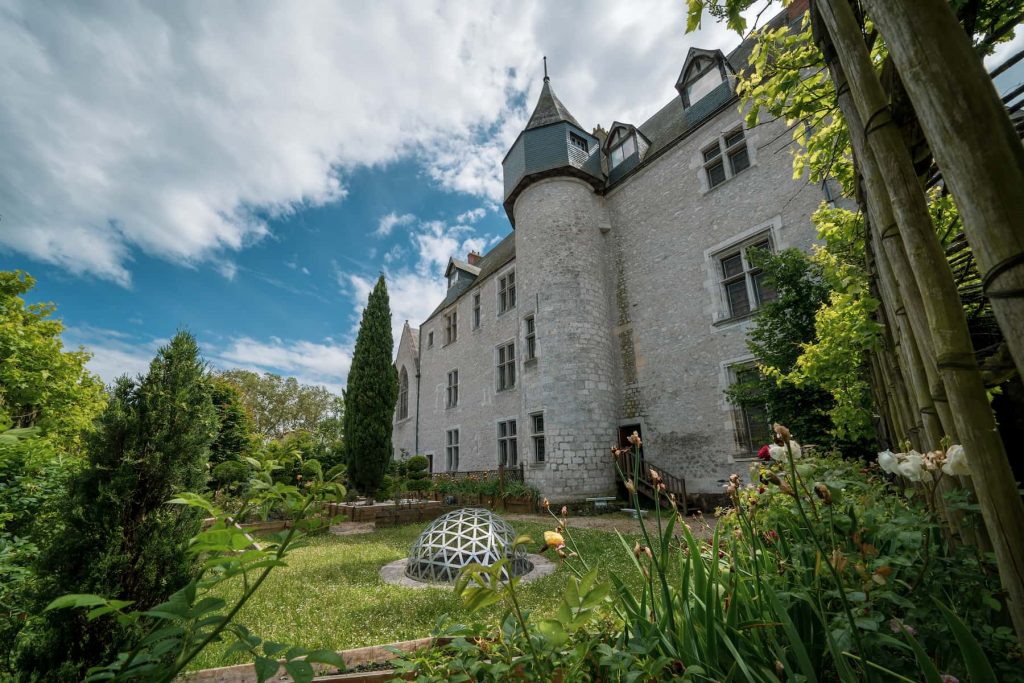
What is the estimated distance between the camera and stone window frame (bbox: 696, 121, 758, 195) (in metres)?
9.98

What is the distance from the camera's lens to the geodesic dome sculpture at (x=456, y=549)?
4871 mm

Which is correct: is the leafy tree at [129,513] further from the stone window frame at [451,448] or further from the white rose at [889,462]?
the stone window frame at [451,448]

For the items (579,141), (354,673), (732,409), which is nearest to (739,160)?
(579,141)

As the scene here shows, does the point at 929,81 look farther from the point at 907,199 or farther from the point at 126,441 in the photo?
the point at 126,441

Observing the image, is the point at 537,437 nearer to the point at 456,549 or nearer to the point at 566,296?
the point at 566,296

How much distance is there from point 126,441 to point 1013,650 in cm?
424

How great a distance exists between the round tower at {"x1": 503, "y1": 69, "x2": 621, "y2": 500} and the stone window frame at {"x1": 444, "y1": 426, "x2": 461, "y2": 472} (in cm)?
633

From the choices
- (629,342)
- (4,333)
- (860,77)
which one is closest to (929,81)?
(860,77)

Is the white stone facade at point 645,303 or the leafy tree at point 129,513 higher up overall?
the white stone facade at point 645,303

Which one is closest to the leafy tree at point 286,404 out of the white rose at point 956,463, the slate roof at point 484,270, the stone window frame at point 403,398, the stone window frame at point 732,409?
the stone window frame at point 403,398

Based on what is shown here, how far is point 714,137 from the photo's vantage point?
35.2 feet

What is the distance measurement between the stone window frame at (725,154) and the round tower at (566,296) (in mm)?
3087

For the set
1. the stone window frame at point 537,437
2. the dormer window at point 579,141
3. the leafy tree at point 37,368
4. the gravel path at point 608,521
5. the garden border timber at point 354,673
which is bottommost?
the gravel path at point 608,521

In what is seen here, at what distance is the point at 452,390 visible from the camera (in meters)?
19.0
